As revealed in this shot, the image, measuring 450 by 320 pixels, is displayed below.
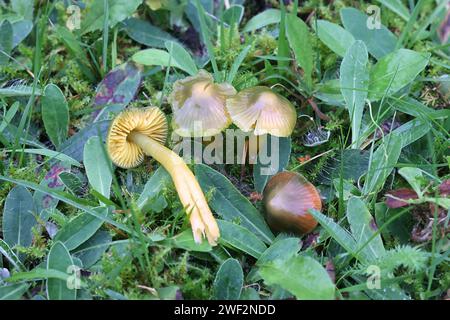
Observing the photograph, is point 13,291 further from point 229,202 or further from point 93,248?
point 229,202

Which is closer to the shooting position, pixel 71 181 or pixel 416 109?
pixel 71 181

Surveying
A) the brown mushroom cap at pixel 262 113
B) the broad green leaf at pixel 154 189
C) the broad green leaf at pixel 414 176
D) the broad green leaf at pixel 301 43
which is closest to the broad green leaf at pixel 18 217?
the broad green leaf at pixel 154 189

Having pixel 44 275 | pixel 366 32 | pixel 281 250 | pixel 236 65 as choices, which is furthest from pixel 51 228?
pixel 366 32

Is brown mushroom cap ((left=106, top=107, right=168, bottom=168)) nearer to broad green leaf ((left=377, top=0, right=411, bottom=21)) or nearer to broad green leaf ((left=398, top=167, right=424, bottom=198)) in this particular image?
broad green leaf ((left=398, top=167, right=424, bottom=198))

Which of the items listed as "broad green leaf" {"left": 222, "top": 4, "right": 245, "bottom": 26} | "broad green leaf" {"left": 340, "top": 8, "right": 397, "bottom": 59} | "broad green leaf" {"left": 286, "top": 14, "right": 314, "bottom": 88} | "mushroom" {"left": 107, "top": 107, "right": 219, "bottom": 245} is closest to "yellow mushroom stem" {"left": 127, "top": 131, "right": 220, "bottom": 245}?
"mushroom" {"left": 107, "top": 107, "right": 219, "bottom": 245}
